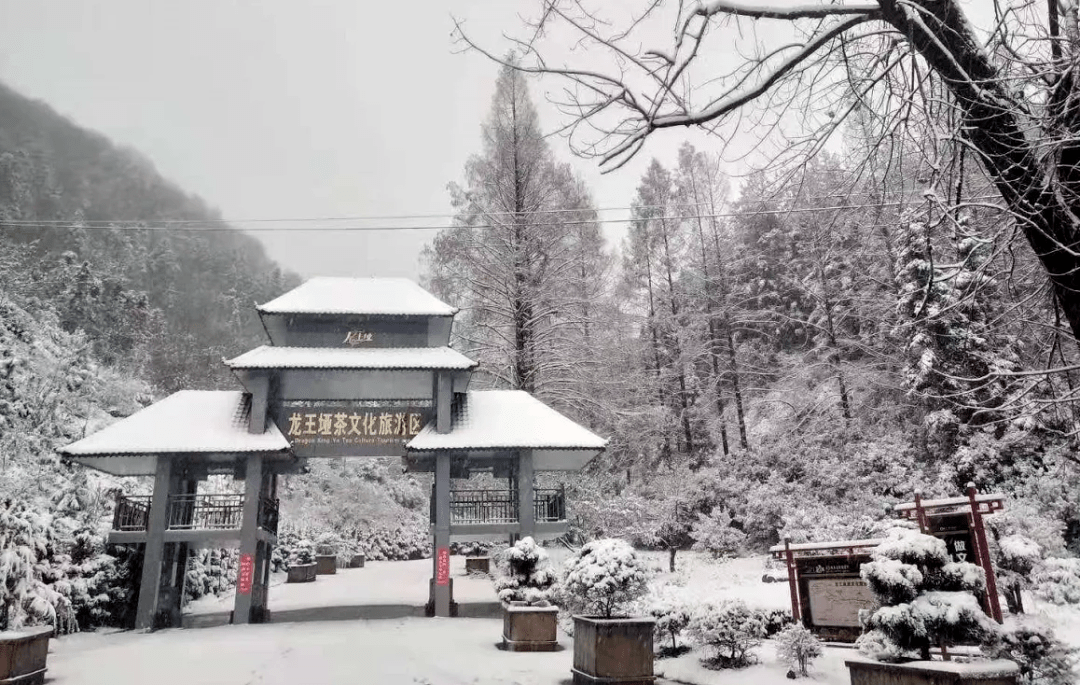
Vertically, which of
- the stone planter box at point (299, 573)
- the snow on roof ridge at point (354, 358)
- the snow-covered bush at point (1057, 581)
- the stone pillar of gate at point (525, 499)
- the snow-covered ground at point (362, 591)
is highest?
the snow on roof ridge at point (354, 358)

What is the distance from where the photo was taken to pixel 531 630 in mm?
10641

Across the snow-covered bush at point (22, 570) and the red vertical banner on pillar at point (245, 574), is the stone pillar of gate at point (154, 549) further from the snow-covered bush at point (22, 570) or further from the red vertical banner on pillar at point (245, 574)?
the snow-covered bush at point (22, 570)

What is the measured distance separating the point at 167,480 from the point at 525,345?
35.9 ft

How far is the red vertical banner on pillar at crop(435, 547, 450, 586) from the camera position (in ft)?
51.9

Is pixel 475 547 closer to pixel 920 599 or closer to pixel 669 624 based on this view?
pixel 669 624

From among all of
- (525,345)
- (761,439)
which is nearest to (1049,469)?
(761,439)

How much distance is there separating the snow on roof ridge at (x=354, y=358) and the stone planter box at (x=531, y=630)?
24.4 feet

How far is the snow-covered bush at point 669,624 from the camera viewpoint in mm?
9828

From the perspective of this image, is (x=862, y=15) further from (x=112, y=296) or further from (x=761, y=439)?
(x=112, y=296)

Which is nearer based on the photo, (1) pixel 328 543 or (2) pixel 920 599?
(2) pixel 920 599

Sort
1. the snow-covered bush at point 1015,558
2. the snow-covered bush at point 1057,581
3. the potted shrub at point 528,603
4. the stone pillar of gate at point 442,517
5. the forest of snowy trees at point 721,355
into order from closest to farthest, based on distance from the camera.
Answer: the snow-covered bush at point 1015,558 → the potted shrub at point 528,603 → the snow-covered bush at point 1057,581 → the stone pillar of gate at point 442,517 → the forest of snowy trees at point 721,355

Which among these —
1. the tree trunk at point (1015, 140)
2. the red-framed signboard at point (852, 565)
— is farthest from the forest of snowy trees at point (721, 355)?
the tree trunk at point (1015, 140)

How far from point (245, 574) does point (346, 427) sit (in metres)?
4.12

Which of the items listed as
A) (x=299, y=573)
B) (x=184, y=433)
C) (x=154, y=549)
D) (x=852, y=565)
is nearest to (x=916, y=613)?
(x=852, y=565)
